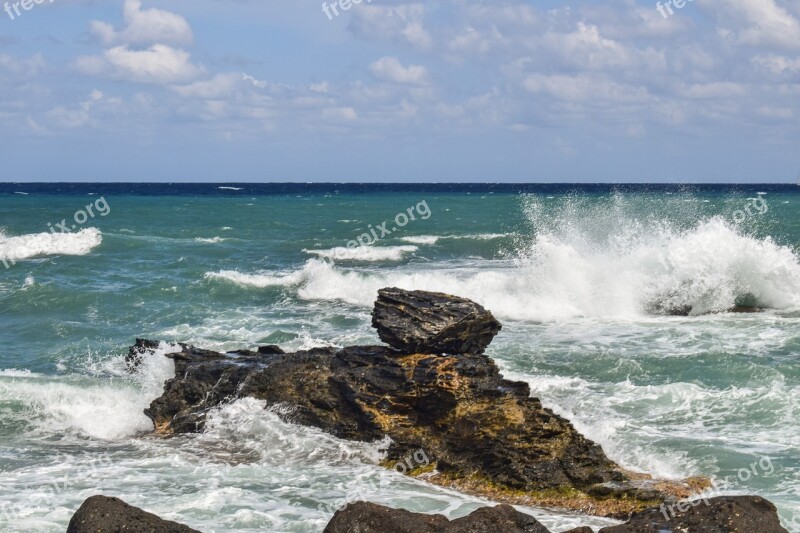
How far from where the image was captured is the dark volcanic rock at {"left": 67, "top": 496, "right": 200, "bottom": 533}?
5.87m

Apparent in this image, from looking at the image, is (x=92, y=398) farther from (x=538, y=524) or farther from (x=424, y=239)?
(x=424, y=239)

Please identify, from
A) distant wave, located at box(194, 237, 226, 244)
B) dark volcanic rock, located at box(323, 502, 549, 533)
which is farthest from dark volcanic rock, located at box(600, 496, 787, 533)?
distant wave, located at box(194, 237, 226, 244)

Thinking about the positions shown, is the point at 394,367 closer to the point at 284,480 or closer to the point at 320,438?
the point at 320,438

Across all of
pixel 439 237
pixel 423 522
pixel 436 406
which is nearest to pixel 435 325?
pixel 436 406

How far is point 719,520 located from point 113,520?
366cm

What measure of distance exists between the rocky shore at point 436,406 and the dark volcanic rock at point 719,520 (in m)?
1.91

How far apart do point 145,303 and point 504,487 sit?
14190 mm

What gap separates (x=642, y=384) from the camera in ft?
42.8

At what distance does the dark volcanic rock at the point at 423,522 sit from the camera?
594 centimetres

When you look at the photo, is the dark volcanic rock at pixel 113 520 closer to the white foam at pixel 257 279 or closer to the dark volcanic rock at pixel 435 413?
the dark volcanic rock at pixel 435 413

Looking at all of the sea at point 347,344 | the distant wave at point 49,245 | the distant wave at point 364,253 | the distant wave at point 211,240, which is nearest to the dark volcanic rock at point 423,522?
the sea at point 347,344

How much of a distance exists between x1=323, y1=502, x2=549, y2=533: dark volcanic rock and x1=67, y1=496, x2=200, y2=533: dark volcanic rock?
996 mm

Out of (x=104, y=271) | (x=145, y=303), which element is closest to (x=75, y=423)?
(x=145, y=303)

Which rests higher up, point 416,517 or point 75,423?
point 416,517
